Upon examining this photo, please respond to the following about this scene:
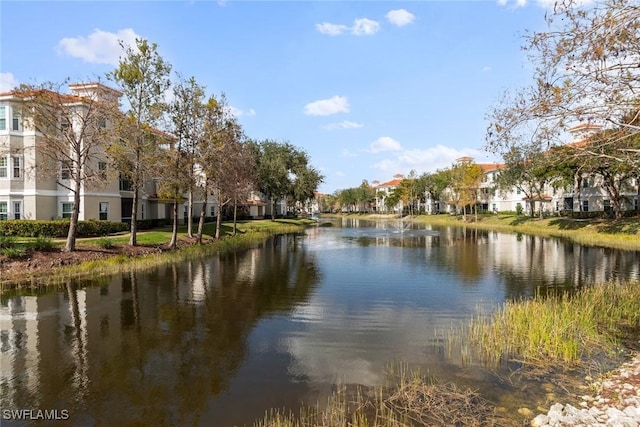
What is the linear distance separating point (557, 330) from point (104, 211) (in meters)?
37.6

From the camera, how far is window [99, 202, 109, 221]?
36188mm

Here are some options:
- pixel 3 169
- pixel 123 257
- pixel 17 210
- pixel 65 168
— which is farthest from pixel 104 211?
pixel 123 257

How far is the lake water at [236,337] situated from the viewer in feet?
25.7

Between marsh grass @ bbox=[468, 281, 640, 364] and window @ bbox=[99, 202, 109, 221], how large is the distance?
34.8 m

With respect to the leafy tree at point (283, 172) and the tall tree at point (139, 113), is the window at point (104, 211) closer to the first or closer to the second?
the tall tree at point (139, 113)

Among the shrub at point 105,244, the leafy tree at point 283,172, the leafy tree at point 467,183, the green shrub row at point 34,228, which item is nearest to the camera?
the shrub at point 105,244

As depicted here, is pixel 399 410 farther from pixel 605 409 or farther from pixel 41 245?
pixel 41 245

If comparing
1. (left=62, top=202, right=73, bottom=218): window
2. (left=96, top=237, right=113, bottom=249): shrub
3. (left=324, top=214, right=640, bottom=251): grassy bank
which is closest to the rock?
(left=96, top=237, right=113, bottom=249): shrub

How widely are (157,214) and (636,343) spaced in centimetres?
4597

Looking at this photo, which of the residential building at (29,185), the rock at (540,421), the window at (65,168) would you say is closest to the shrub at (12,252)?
the window at (65,168)

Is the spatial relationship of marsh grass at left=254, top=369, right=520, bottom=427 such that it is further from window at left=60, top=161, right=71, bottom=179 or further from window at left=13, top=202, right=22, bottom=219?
window at left=13, top=202, right=22, bottom=219

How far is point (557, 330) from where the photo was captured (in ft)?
33.7

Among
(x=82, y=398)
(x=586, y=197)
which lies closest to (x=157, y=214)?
(x=82, y=398)

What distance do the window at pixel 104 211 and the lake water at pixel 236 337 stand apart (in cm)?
1732
